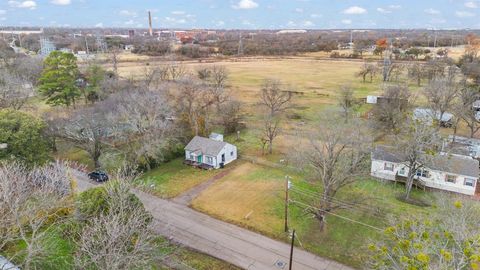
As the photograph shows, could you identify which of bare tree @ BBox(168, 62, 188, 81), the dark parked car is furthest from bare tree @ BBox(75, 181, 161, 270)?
bare tree @ BBox(168, 62, 188, 81)

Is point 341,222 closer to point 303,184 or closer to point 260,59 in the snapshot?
point 303,184

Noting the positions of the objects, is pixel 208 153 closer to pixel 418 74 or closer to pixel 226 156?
pixel 226 156

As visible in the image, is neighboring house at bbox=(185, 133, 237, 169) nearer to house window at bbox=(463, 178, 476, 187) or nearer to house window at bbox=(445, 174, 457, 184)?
house window at bbox=(445, 174, 457, 184)

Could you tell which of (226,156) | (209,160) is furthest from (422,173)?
(209,160)

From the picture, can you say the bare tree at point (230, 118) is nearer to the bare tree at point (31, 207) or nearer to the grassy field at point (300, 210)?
the grassy field at point (300, 210)

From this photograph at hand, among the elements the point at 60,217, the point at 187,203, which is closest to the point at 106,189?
the point at 60,217

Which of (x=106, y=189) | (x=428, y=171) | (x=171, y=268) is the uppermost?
(x=106, y=189)
